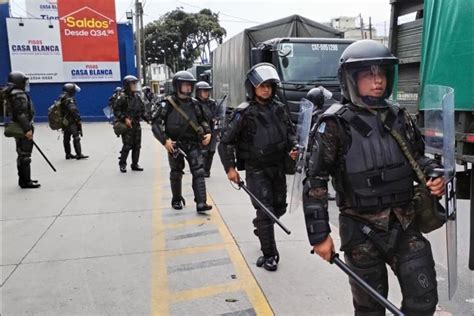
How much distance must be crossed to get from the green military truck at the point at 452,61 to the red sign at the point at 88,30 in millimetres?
18980

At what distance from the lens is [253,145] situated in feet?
13.0

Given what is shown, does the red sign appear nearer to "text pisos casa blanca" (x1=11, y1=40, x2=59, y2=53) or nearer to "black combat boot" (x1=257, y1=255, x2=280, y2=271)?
"text pisos casa blanca" (x1=11, y1=40, x2=59, y2=53)

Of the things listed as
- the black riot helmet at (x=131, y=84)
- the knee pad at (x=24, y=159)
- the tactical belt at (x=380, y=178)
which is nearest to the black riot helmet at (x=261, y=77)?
the tactical belt at (x=380, y=178)

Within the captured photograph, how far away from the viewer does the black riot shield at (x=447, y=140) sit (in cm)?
218

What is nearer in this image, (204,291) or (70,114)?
(204,291)

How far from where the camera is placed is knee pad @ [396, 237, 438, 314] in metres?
2.28

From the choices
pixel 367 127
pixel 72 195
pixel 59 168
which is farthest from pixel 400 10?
pixel 59 168

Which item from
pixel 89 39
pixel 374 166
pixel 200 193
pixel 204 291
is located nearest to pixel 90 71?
pixel 89 39

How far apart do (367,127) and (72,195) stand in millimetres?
5841

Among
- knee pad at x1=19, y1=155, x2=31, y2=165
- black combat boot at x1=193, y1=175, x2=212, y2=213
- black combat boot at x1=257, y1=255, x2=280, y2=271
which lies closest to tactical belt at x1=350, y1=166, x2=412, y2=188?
black combat boot at x1=257, y1=255, x2=280, y2=271

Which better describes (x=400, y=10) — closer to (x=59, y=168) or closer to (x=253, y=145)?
(x=253, y=145)

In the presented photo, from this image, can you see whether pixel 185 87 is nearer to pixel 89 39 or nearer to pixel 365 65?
pixel 365 65

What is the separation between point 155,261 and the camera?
4297mm

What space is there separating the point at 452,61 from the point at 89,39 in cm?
1998
